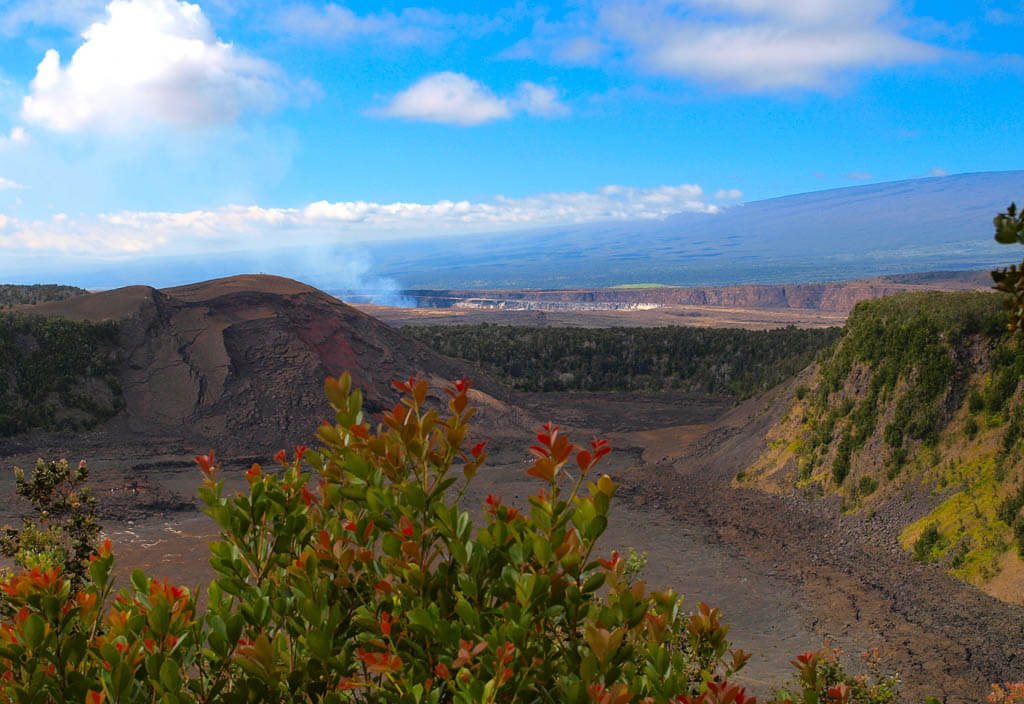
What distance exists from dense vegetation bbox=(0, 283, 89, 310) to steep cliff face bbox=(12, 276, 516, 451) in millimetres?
16326

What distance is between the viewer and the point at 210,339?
A: 3020 cm

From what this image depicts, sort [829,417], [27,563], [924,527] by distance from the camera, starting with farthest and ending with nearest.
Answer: [829,417] → [924,527] → [27,563]

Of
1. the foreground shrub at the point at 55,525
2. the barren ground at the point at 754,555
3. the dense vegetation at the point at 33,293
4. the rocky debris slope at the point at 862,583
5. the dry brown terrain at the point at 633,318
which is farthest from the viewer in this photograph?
the dry brown terrain at the point at 633,318

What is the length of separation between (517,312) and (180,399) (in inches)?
2710

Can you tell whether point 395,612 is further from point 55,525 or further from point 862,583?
point 862,583

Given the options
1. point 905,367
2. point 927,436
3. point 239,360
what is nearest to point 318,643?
point 927,436

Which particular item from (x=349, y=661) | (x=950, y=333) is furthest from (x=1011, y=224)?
(x=950, y=333)

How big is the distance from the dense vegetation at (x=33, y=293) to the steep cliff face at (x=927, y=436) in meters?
44.2

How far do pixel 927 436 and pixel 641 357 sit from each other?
89.0ft

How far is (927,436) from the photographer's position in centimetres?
1709

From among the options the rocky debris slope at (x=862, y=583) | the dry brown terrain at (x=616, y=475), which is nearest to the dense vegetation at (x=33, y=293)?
the dry brown terrain at (x=616, y=475)

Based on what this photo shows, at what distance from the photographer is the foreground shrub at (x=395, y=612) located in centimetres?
254

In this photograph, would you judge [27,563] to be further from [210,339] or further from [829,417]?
[210,339]

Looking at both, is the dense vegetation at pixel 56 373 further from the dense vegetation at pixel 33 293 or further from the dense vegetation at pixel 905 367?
the dense vegetation at pixel 905 367
